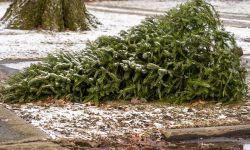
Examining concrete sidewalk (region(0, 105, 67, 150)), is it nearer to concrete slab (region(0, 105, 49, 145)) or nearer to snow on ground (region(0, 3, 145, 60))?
concrete slab (region(0, 105, 49, 145))

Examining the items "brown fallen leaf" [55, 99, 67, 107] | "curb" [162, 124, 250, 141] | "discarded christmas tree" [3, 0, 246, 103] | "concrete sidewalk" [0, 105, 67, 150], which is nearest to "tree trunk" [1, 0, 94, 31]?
"discarded christmas tree" [3, 0, 246, 103]

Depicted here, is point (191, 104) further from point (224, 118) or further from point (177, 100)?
point (224, 118)

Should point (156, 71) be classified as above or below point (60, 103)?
above

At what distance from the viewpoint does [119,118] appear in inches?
282

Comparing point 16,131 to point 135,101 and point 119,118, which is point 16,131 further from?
point 135,101

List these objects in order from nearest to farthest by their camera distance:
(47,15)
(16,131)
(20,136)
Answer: (20,136) → (16,131) → (47,15)

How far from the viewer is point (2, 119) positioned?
687 cm

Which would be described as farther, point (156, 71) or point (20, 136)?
point (156, 71)

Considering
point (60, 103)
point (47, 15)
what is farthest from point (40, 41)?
point (60, 103)

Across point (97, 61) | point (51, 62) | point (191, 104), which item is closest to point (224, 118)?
point (191, 104)

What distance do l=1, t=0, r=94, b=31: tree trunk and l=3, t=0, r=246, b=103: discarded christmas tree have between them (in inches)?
316

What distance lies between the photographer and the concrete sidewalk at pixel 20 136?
230 inches

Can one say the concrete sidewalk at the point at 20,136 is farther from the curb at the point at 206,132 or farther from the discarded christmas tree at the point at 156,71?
the curb at the point at 206,132

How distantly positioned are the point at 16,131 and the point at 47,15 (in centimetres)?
1026
